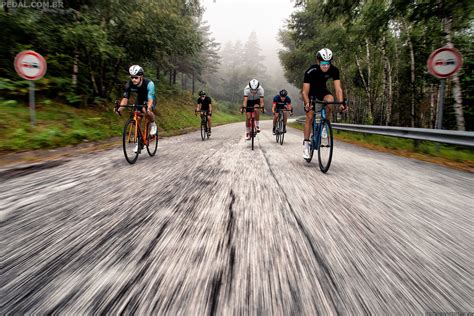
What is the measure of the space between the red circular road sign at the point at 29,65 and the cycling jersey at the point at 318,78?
727 centimetres

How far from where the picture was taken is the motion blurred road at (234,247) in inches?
45.2

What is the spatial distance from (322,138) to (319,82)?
50.0 inches

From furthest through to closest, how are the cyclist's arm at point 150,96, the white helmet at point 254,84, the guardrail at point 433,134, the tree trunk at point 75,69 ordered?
the tree trunk at point 75,69 → the white helmet at point 254,84 → the cyclist's arm at point 150,96 → the guardrail at point 433,134

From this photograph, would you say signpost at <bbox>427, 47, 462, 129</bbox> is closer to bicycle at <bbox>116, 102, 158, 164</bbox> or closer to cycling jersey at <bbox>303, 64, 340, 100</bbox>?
cycling jersey at <bbox>303, 64, 340, 100</bbox>

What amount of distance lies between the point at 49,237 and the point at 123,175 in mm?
2132

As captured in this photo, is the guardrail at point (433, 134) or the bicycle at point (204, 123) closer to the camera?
the guardrail at point (433, 134)

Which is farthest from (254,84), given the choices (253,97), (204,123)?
(204,123)

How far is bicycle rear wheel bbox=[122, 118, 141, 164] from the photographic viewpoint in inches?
189

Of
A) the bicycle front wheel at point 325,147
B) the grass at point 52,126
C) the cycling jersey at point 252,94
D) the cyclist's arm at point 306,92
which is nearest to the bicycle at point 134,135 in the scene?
the grass at point 52,126

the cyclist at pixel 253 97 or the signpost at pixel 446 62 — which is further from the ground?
the signpost at pixel 446 62

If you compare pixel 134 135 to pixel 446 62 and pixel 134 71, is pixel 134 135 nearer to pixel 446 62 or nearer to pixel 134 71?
→ pixel 134 71

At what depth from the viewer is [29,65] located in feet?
21.5

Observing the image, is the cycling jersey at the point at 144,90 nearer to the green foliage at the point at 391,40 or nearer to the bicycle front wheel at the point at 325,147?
the bicycle front wheel at the point at 325,147

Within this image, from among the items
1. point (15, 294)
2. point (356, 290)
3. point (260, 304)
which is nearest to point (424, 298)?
point (356, 290)
